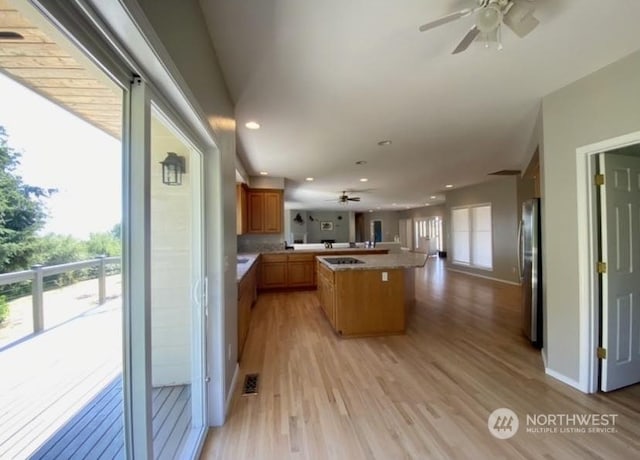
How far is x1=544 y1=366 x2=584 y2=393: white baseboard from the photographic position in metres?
2.38

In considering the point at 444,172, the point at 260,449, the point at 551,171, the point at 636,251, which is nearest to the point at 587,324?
the point at 636,251

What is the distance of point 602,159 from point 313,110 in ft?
8.23

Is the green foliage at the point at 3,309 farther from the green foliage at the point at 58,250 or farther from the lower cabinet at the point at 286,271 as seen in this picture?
the lower cabinet at the point at 286,271

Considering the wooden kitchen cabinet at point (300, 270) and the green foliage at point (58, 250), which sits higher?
the green foliage at point (58, 250)

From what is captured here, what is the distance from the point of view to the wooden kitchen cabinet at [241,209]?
545cm

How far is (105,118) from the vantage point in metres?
0.98

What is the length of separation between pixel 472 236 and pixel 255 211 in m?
6.08

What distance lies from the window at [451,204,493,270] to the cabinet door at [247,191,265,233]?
5775mm

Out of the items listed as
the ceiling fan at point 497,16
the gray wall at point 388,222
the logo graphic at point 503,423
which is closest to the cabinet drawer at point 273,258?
the logo graphic at point 503,423

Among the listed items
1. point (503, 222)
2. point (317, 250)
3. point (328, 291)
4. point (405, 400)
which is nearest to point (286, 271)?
point (317, 250)

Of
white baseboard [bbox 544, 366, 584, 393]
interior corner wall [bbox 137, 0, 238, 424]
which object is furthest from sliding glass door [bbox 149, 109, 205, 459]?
white baseboard [bbox 544, 366, 584, 393]

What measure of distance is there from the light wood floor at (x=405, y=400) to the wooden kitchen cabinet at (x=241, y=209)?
7.62 ft

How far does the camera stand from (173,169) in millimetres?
1868

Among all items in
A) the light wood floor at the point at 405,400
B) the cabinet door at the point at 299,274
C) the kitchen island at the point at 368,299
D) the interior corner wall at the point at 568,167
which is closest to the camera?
the light wood floor at the point at 405,400
